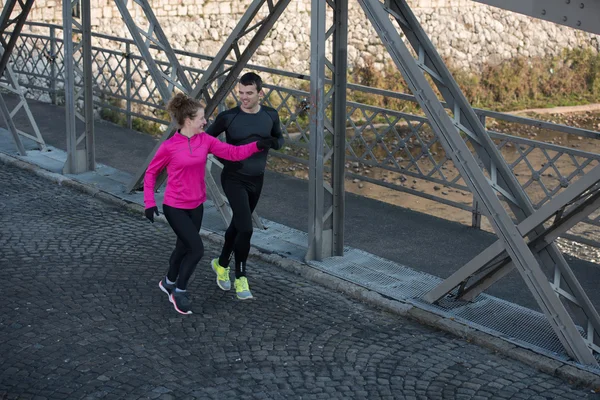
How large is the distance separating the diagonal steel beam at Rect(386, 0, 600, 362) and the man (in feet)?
4.15

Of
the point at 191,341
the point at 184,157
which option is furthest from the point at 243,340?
the point at 184,157

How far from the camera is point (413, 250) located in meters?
9.71

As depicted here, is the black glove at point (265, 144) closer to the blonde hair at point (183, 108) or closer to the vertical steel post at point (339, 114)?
the blonde hair at point (183, 108)

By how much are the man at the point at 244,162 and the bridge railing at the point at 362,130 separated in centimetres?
233

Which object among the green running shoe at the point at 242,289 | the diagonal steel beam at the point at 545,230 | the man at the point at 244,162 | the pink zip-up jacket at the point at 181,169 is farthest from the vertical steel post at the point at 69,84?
the diagonal steel beam at the point at 545,230

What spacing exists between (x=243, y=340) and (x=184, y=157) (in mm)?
1461

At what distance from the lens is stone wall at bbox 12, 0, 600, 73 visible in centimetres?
2141

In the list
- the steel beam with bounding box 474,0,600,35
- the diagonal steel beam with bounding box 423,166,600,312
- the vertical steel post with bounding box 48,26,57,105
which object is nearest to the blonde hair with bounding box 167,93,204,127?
the diagonal steel beam with bounding box 423,166,600,312

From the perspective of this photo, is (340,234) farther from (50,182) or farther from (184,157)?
(50,182)

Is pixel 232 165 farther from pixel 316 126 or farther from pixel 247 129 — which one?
pixel 316 126

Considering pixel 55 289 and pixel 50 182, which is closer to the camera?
pixel 55 289

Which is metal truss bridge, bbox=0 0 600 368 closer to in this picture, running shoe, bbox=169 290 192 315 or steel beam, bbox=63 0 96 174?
running shoe, bbox=169 290 192 315

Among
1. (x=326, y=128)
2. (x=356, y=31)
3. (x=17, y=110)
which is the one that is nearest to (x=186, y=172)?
(x=326, y=128)

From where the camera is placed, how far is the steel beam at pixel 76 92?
11.9 meters
